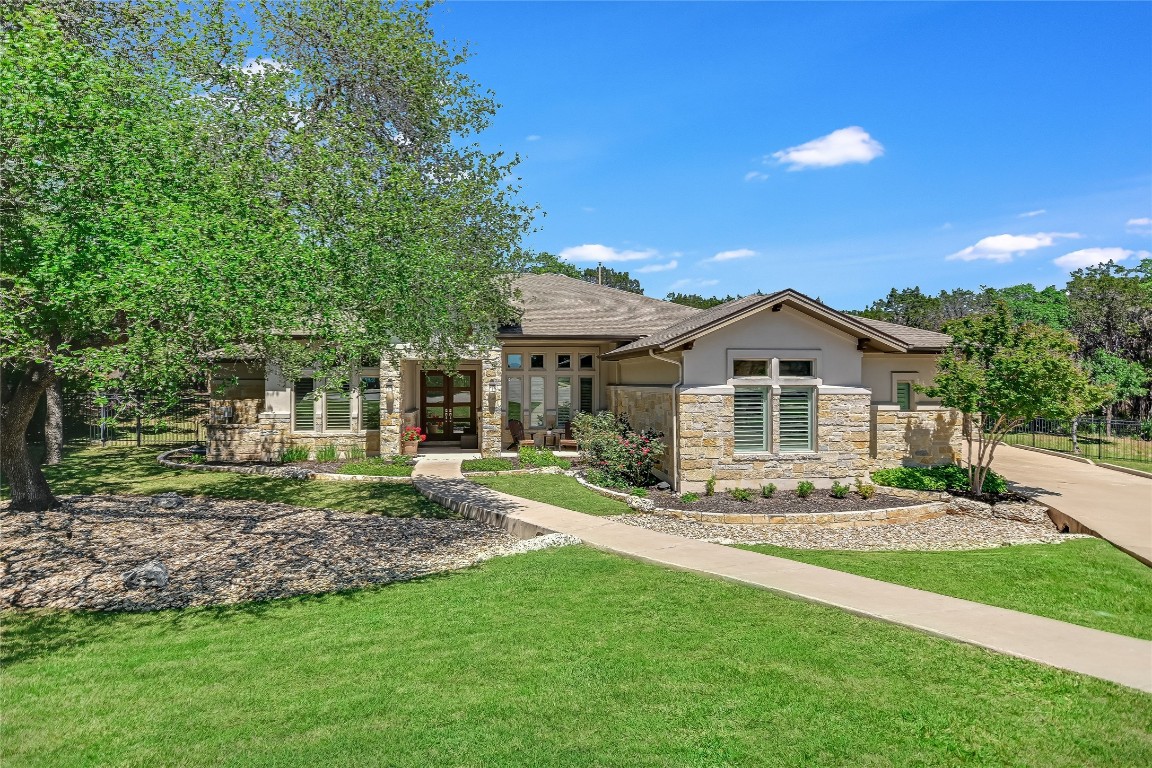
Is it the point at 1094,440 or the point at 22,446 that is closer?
the point at 22,446

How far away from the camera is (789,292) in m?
13.6

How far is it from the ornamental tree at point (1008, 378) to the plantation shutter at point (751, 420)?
4.02 metres

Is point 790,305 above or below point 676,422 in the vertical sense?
above

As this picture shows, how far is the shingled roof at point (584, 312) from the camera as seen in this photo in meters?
19.6

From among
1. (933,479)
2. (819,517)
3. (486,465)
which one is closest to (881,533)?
(819,517)

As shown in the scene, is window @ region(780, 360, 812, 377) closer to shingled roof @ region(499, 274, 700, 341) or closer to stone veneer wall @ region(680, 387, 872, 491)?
stone veneer wall @ region(680, 387, 872, 491)

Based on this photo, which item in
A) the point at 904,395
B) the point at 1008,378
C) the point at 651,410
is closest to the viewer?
the point at 1008,378

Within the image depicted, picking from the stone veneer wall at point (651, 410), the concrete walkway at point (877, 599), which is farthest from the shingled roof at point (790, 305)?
the concrete walkway at point (877, 599)

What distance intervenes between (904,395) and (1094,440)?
42.3ft

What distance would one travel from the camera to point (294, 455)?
1842 cm

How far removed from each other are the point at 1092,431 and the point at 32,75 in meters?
35.6

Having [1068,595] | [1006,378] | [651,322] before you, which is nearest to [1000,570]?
[1068,595]

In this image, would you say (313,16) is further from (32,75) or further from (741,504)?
(741,504)

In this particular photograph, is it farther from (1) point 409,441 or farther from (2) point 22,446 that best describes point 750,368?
(2) point 22,446
